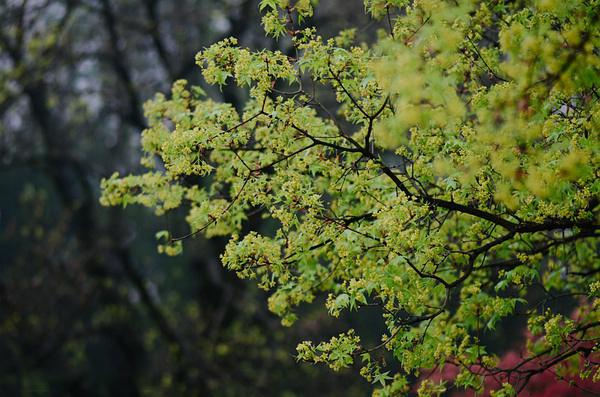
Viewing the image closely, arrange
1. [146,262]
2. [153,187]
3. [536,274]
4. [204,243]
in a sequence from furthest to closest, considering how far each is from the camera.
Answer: [146,262] < [204,243] < [153,187] < [536,274]

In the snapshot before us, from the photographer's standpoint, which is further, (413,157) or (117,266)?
(117,266)

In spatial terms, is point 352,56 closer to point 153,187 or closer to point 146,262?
point 153,187

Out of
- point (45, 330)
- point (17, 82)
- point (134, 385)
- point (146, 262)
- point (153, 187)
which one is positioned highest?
point (146, 262)

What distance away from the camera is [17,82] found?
10500 millimetres

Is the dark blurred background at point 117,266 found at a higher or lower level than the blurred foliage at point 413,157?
higher

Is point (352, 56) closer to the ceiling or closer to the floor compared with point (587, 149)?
closer to the ceiling

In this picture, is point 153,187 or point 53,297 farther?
point 53,297

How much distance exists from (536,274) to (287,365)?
11153mm

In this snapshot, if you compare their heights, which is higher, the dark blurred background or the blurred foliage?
the dark blurred background

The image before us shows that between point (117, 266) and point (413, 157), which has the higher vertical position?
point (117, 266)

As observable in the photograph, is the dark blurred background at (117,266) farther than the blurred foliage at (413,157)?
Yes

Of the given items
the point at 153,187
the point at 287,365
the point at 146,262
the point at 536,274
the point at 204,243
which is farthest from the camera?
the point at 146,262

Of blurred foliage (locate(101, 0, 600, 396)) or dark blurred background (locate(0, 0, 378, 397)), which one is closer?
blurred foliage (locate(101, 0, 600, 396))

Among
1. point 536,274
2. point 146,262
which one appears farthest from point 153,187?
point 146,262
